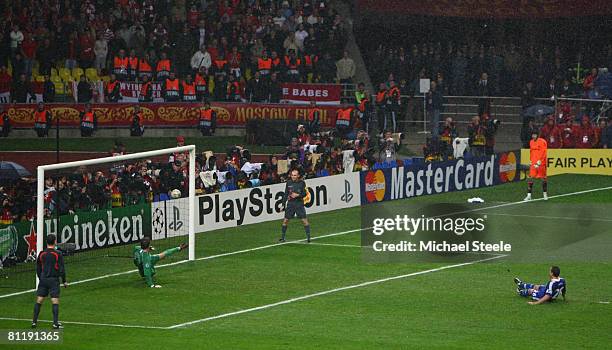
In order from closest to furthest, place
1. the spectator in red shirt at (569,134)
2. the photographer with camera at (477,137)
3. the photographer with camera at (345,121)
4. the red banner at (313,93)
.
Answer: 1. the photographer with camera at (477,137)
2. the spectator in red shirt at (569,134)
3. the photographer with camera at (345,121)
4. the red banner at (313,93)

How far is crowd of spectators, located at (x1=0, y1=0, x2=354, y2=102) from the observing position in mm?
46844

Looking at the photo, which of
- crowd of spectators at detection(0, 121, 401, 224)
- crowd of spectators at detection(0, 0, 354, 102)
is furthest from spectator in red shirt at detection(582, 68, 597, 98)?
crowd of spectators at detection(0, 0, 354, 102)

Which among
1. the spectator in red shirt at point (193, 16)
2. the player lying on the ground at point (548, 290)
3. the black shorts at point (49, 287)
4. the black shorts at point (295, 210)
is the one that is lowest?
the player lying on the ground at point (548, 290)

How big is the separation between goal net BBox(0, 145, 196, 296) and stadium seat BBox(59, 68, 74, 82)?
46.8ft

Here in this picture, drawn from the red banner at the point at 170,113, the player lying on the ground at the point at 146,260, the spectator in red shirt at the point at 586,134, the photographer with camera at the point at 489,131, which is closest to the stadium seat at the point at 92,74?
the red banner at the point at 170,113

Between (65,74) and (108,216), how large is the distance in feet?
59.6

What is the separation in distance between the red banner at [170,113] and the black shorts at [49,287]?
902 inches

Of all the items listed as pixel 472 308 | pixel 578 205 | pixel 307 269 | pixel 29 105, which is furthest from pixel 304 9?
pixel 472 308

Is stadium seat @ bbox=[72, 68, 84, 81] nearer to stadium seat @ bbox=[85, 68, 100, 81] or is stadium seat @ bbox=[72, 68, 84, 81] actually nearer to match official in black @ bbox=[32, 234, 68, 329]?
stadium seat @ bbox=[85, 68, 100, 81]

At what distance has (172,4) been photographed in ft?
166

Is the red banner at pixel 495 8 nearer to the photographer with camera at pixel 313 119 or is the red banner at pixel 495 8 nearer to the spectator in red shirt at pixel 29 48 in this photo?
the photographer with camera at pixel 313 119

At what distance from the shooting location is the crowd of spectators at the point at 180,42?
46.8m

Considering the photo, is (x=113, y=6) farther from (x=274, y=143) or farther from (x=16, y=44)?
(x=274, y=143)

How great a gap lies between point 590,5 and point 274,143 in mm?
13326
